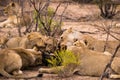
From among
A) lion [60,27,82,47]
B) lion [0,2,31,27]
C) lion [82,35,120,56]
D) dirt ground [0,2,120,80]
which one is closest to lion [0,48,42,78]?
lion [60,27,82,47]

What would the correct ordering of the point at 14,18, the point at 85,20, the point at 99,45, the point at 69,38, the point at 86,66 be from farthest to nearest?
the point at 85,20 < the point at 14,18 < the point at 69,38 < the point at 99,45 < the point at 86,66

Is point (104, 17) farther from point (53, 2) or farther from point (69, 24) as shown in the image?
point (53, 2)

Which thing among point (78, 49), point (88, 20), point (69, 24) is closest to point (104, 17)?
point (88, 20)

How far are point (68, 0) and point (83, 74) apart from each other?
9.61 meters

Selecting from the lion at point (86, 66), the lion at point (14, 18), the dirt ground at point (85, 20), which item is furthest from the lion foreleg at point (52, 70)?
the lion at point (14, 18)

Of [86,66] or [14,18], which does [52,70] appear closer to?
[86,66]

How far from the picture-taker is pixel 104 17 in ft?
44.4

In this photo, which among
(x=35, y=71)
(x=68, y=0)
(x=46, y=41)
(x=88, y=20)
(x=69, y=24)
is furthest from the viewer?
(x=68, y=0)

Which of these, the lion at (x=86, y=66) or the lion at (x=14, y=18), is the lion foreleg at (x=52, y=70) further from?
the lion at (x=14, y=18)

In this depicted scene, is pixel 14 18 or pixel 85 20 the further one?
pixel 85 20

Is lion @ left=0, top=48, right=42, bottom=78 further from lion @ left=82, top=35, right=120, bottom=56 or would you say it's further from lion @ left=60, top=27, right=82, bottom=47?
lion @ left=82, top=35, right=120, bottom=56

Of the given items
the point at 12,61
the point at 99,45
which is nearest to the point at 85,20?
the point at 99,45

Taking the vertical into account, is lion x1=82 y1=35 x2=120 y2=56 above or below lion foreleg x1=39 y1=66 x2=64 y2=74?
above

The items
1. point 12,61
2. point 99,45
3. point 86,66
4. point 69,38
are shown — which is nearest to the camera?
point 12,61
